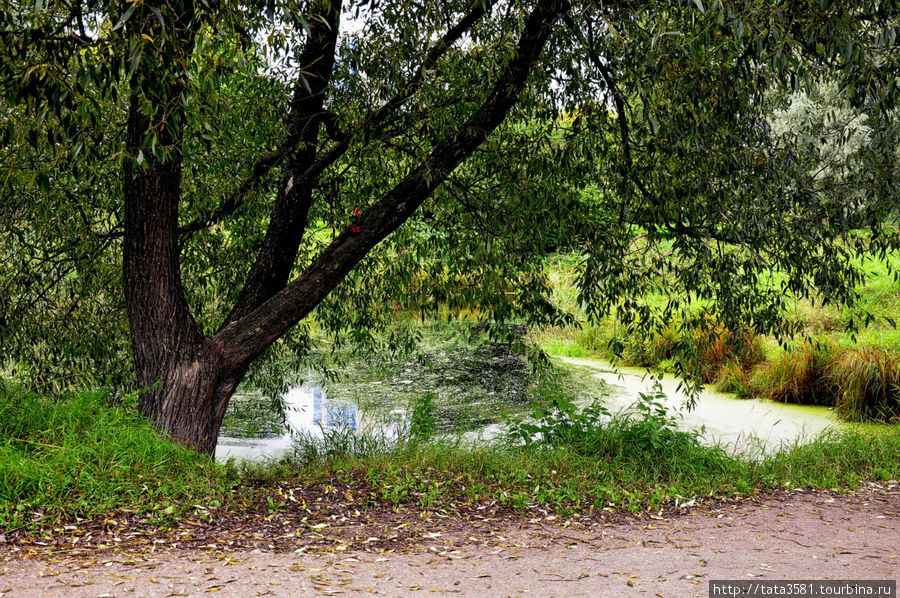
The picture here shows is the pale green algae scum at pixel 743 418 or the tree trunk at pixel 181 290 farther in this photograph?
the pale green algae scum at pixel 743 418

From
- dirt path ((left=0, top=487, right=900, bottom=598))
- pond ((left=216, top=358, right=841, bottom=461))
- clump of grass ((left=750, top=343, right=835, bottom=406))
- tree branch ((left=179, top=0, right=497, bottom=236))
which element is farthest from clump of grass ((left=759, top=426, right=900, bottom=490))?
tree branch ((left=179, top=0, right=497, bottom=236))

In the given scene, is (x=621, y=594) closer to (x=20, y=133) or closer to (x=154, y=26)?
(x=154, y=26)

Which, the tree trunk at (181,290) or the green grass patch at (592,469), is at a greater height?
the tree trunk at (181,290)

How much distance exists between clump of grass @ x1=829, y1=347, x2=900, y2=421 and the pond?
30 cm

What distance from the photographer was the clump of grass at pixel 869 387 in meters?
9.20

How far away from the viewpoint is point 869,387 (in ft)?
30.5

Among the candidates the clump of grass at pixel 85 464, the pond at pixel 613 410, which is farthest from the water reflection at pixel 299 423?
the clump of grass at pixel 85 464

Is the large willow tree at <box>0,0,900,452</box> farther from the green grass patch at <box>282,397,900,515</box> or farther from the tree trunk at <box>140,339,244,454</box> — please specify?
the green grass patch at <box>282,397,900,515</box>

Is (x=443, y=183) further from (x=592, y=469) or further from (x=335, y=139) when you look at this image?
(x=592, y=469)

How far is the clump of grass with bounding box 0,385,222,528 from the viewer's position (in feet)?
13.6

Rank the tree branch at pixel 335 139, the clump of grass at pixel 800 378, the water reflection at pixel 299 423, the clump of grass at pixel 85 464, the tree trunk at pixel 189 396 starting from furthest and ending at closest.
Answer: the clump of grass at pixel 800 378 → the water reflection at pixel 299 423 → the tree branch at pixel 335 139 → the tree trunk at pixel 189 396 → the clump of grass at pixel 85 464

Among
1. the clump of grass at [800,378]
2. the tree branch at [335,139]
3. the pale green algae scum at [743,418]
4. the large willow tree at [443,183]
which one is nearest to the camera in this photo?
the large willow tree at [443,183]

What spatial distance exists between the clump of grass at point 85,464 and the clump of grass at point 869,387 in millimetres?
7945

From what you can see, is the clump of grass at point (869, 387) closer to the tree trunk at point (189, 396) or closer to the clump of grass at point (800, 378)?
the clump of grass at point (800, 378)
